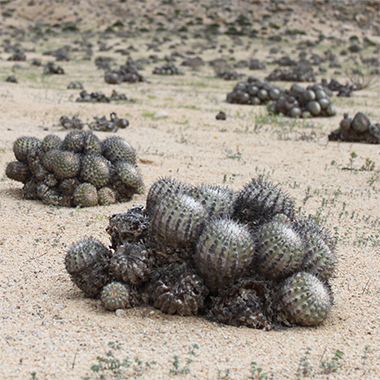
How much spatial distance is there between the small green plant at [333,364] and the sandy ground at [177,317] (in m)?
0.03

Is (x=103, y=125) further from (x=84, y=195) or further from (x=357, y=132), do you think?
(x=357, y=132)

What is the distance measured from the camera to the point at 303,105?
13.4 metres

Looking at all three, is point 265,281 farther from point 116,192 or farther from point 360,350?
point 116,192

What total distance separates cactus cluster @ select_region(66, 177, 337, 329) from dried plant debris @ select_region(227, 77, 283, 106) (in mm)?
11065

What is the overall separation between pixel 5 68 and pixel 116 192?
1511 centimetres

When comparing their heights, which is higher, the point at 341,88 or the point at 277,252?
the point at 277,252

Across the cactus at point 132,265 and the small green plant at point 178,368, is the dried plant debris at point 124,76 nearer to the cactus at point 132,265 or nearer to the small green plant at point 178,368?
the cactus at point 132,265

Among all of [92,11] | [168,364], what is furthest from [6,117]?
[92,11]

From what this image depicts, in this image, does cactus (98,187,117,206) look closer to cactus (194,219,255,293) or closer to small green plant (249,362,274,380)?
cactus (194,219,255,293)

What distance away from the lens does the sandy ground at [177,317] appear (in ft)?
10.2

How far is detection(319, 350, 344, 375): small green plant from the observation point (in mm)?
A: 3004

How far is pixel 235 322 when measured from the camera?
3572 millimetres

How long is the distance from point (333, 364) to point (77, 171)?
13.1 ft

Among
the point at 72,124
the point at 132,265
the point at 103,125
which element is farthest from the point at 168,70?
the point at 132,265
